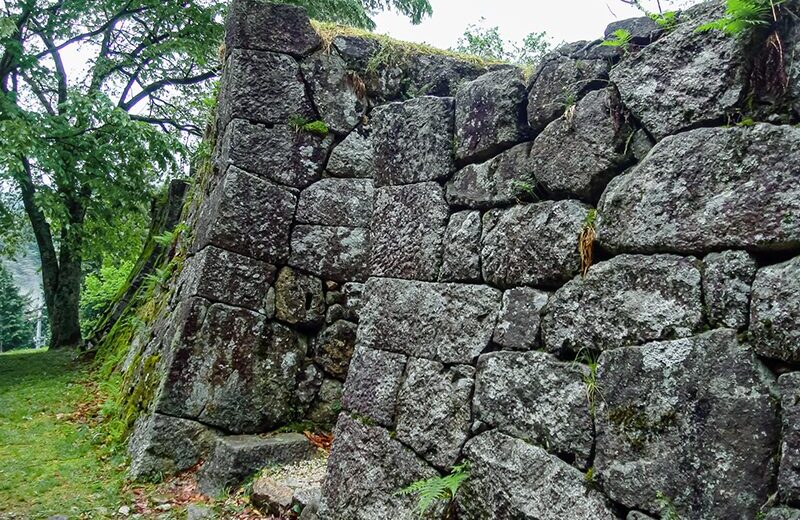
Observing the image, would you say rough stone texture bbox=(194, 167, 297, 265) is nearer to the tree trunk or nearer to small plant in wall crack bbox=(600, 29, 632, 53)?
small plant in wall crack bbox=(600, 29, 632, 53)

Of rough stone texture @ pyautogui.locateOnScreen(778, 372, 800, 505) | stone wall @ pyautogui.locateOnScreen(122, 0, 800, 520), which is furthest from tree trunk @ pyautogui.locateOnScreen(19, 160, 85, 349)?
rough stone texture @ pyautogui.locateOnScreen(778, 372, 800, 505)

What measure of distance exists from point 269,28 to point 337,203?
6.40ft

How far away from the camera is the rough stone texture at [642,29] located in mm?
2392

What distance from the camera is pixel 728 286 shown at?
193 cm

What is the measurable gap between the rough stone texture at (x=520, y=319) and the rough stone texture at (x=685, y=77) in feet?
2.79

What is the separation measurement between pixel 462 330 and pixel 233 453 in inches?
114

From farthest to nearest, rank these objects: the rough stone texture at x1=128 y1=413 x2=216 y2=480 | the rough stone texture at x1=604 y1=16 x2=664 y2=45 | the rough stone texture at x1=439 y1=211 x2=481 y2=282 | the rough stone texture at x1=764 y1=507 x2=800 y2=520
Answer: the rough stone texture at x1=128 y1=413 x2=216 y2=480
the rough stone texture at x1=439 y1=211 x2=481 y2=282
the rough stone texture at x1=604 y1=16 x2=664 y2=45
the rough stone texture at x1=764 y1=507 x2=800 y2=520

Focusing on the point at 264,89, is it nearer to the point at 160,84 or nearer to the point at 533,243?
the point at 533,243

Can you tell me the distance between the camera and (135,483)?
197 inches

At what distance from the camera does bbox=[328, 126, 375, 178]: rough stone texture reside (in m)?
6.04

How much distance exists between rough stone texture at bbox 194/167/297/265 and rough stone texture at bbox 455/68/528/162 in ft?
9.63

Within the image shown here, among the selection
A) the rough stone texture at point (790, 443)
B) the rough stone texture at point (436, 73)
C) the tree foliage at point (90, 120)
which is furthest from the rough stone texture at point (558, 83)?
the tree foliage at point (90, 120)

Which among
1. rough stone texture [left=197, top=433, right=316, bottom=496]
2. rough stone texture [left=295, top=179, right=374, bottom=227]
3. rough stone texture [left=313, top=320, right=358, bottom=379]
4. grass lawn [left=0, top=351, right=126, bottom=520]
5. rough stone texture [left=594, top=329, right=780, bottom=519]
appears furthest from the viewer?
rough stone texture [left=295, top=179, right=374, bottom=227]

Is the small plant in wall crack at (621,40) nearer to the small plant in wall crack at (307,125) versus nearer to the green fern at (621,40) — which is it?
the green fern at (621,40)
